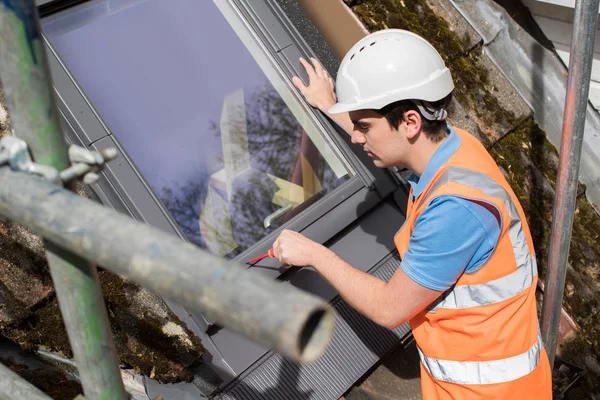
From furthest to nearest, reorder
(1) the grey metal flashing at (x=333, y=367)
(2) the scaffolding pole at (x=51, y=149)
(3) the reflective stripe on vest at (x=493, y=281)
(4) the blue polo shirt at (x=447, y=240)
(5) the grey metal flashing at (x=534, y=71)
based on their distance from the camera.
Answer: (5) the grey metal flashing at (x=534, y=71)
(1) the grey metal flashing at (x=333, y=367)
(3) the reflective stripe on vest at (x=493, y=281)
(4) the blue polo shirt at (x=447, y=240)
(2) the scaffolding pole at (x=51, y=149)

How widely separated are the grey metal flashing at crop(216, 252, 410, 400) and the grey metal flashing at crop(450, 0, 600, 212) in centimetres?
119

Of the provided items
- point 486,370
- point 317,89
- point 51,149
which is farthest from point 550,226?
point 51,149

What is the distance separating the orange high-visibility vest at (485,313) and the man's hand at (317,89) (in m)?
0.56

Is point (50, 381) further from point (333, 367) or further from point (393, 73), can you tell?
point (393, 73)

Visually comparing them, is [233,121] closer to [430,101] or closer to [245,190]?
[245,190]

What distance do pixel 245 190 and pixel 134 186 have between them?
1.60 feet

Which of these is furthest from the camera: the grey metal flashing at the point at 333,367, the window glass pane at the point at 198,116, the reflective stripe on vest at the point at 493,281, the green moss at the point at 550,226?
the green moss at the point at 550,226

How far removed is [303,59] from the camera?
9.01ft

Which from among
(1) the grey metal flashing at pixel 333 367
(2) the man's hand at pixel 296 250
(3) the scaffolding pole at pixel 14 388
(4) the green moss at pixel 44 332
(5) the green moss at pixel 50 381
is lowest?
(1) the grey metal flashing at pixel 333 367

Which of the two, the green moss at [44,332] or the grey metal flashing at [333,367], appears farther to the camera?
the grey metal flashing at [333,367]

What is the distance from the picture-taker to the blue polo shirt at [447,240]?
6.49ft

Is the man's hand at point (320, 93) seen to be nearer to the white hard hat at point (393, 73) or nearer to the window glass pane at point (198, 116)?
the window glass pane at point (198, 116)

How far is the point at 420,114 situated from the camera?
218 centimetres

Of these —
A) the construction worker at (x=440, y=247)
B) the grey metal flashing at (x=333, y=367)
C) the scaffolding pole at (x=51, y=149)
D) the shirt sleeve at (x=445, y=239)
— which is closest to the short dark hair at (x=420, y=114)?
the construction worker at (x=440, y=247)
